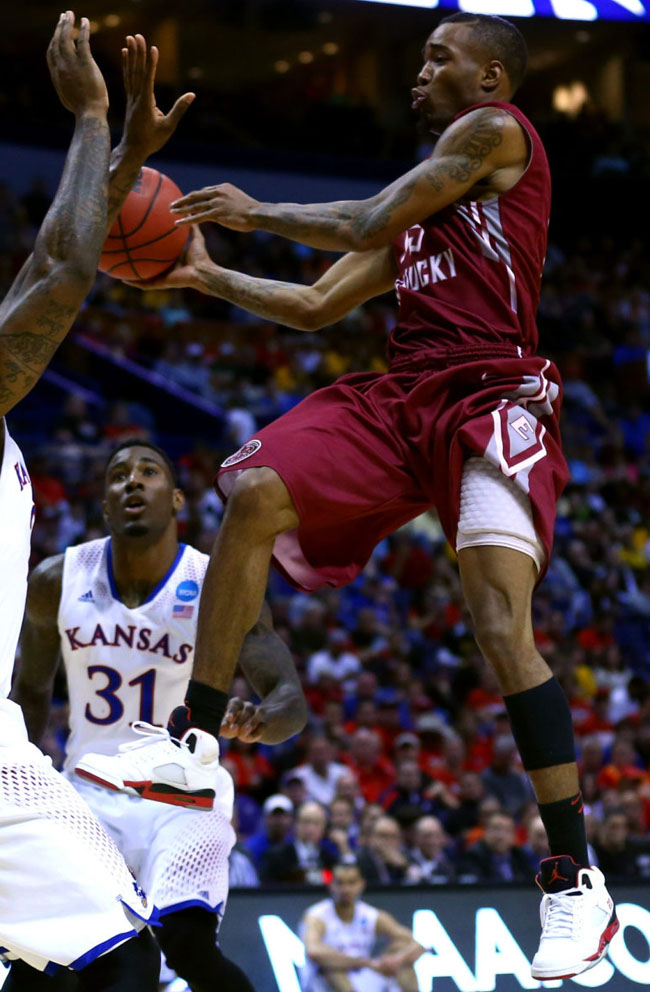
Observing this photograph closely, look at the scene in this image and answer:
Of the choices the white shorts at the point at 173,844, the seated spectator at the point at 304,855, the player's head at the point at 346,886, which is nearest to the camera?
the white shorts at the point at 173,844

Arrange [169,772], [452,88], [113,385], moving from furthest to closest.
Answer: [113,385] → [452,88] → [169,772]

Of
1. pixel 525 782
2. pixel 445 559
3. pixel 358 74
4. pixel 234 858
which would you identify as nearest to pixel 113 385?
pixel 445 559

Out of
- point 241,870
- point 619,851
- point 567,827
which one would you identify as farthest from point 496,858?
point 567,827

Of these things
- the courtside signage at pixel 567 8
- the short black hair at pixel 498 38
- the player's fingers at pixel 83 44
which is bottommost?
the player's fingers at pixel 83 44

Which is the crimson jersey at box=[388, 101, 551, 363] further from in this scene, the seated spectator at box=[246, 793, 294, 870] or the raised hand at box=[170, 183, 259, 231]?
the seated spectator at box=[246, 793, 294, 870]

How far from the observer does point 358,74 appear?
23688 mm

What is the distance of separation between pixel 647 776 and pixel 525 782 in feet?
3.41

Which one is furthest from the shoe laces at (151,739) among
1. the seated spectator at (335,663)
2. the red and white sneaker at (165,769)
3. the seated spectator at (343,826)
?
the seated spectator at (335,663)

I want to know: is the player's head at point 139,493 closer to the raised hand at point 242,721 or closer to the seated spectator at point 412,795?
the raised hand at point 242,721

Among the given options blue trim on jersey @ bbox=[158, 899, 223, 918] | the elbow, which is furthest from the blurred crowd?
the elbow

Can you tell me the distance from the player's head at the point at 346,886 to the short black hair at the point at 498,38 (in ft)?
11.7

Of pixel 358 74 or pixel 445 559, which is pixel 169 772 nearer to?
pixel 445 559

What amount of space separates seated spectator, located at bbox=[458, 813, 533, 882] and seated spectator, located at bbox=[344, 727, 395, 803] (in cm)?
124

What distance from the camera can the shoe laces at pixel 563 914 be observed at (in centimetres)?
337
